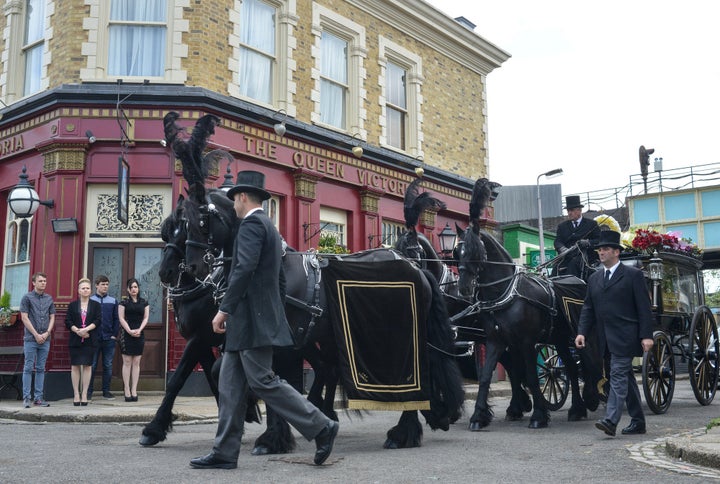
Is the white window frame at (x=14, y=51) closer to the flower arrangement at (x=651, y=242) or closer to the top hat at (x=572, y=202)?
the top hat at (x=572, y=202)

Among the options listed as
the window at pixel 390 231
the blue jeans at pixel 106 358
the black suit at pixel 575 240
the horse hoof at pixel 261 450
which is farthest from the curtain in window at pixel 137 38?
the horse hoof at pixel 261 450

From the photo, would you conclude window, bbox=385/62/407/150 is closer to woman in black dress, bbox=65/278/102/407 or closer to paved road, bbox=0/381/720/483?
woman in black dress, bbox=65/278/102/407

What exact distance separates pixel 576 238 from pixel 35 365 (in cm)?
878

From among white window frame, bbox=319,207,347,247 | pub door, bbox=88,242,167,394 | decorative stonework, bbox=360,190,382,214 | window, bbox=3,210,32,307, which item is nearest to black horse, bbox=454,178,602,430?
pub door, bbox=88,242,167,394

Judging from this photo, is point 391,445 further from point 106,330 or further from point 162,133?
point 162,133

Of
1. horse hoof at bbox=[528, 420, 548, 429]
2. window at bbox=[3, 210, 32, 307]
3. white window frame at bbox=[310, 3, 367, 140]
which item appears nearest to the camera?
horse hoof at bbox=[528, 420, 548, 429]

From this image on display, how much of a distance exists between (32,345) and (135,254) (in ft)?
8.96

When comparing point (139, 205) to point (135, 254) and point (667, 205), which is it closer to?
point (135, 254)

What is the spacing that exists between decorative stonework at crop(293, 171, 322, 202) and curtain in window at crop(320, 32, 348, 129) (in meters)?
1.71

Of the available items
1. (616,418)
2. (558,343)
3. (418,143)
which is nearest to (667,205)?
(418,143)

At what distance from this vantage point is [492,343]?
9.33 meters

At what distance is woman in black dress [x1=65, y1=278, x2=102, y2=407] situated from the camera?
12125mm

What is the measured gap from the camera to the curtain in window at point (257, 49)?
53.0 ft

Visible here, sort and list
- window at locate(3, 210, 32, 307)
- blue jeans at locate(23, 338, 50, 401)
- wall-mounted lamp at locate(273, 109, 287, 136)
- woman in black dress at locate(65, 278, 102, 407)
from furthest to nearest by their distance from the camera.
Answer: wall-mounted lamp at locate(273, 109, 287, 136)
window at locate(3, 210, 32, 307)
woman in black dress at locate(65, 278, 102, 407)
blue jeans at locate(23, 338, 50, 401)
